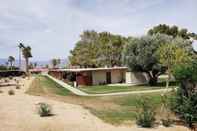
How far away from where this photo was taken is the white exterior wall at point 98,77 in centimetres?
5192

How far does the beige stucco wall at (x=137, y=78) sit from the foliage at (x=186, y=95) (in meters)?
32.9

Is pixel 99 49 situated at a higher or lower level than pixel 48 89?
higher

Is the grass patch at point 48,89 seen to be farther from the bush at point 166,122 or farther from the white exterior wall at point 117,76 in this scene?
the bush at point 166,122

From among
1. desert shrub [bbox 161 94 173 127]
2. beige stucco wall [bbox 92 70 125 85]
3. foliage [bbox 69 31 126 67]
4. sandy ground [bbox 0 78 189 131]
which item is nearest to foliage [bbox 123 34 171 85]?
beige stucco wall [bbox 92 70 125 85]

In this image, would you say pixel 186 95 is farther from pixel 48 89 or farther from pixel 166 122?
pixel 48 89

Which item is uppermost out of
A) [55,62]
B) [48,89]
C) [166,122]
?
[55,62]

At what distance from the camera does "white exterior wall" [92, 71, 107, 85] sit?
5192cm

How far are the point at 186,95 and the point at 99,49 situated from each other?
205 ft

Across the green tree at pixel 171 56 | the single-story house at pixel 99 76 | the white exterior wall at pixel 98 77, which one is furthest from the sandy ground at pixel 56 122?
the white exterior wall at pixel 98 77

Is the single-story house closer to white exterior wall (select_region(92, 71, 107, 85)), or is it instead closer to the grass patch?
white exterior wall (select_region(92, 71, 107, 85))

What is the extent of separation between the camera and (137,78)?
52438 millimetres

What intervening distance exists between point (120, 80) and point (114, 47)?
85.9 feet

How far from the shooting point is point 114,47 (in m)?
80.9

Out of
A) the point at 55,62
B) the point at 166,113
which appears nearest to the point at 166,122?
the point at 166,113
